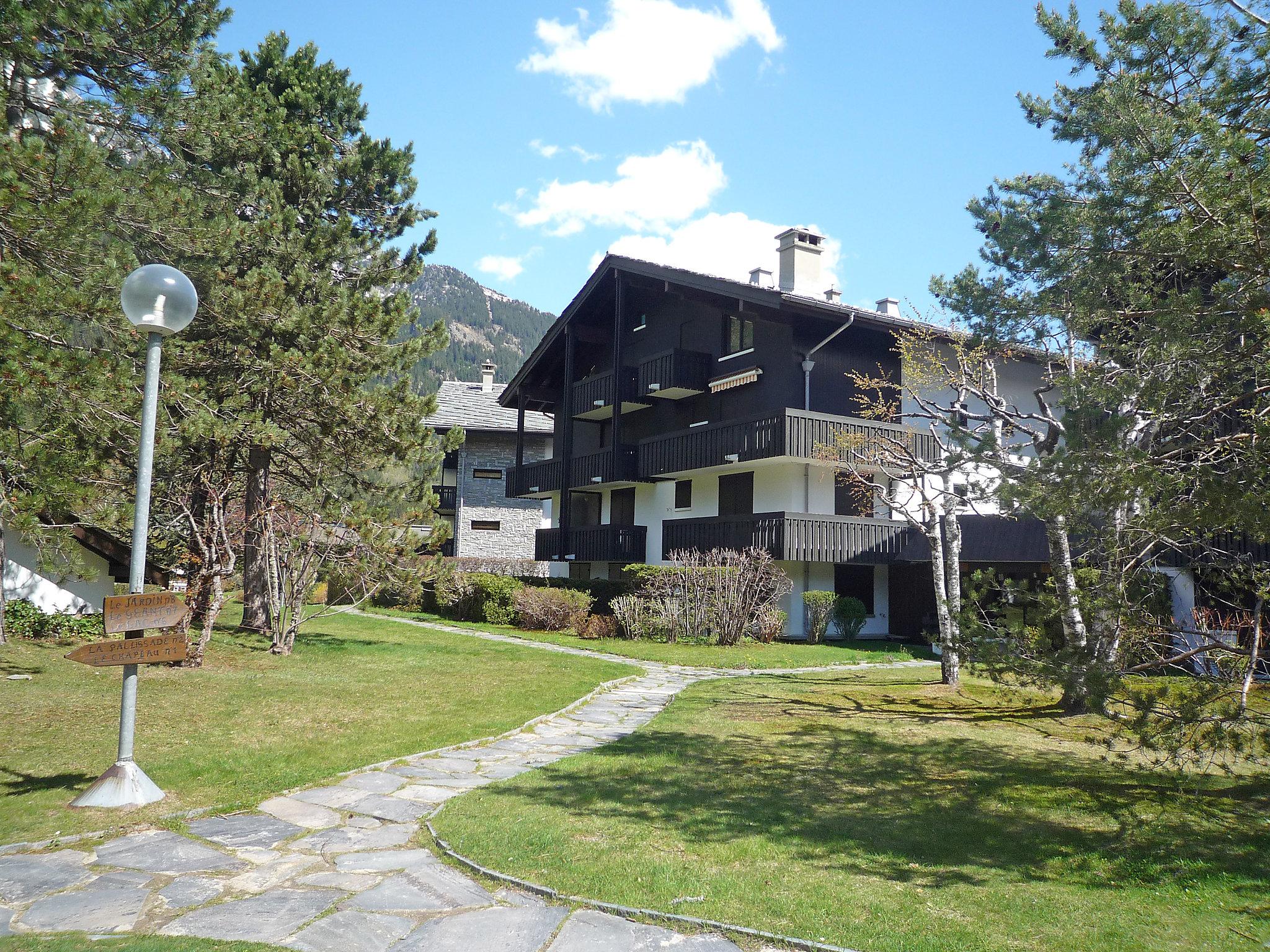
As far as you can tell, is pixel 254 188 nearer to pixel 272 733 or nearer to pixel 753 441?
pixel 272 733

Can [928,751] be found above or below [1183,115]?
below

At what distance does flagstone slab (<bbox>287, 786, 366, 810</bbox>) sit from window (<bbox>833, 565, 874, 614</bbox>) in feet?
58.0

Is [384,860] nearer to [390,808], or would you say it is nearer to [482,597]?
[390,808]

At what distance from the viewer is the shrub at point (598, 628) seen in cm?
2058

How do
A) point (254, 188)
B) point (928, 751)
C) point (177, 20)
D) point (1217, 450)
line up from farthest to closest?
1. point (254, 188)
2. point (177, 20)
3. point (928, 751)
4. point (1217, 450)

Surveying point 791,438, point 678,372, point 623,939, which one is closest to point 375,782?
point 623,939

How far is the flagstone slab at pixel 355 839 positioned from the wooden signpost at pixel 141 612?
6.59 ft

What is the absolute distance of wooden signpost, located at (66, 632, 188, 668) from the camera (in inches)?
248

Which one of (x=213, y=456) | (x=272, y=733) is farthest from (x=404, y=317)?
(x=272, y=733)

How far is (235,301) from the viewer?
13039 millimetres

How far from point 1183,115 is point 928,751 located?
18.9 feet

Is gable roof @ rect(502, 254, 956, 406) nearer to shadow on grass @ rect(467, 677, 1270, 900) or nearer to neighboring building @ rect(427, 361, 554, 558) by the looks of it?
shadow on grass @ rect(467, 677, 1270, 900)

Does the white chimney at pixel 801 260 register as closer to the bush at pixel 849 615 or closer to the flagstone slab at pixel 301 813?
the bush at pixel 849 615

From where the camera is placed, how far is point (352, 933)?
4.19 m
